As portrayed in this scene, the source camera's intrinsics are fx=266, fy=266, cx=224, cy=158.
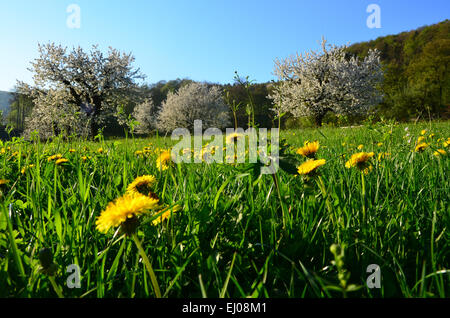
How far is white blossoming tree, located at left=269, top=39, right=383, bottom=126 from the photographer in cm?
1947

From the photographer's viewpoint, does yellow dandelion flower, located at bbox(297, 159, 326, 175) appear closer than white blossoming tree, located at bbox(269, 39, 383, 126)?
Yes

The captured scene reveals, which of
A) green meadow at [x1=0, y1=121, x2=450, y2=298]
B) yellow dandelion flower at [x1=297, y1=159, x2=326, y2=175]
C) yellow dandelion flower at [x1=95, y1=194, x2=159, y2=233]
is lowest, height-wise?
green meadow at [x1=0, y1=121, x2=450, y2=298]

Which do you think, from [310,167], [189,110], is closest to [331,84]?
[189,110]

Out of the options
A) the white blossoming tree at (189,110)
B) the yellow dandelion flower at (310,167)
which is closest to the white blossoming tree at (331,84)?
the white blossoming tree at (189,110)

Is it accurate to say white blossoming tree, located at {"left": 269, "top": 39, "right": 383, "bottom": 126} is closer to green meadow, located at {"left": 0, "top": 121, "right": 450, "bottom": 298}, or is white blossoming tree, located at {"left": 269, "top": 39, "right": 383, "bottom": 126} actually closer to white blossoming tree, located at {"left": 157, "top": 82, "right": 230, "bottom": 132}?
white blossoming tree, located at {"left": 157, "top": 82, "right": 230, "bottom": 132}

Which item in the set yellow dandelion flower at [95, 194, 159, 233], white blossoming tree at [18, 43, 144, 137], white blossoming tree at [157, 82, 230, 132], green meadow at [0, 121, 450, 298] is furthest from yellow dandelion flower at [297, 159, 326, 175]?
white blossoming tree at [157, 82, 230, 132]

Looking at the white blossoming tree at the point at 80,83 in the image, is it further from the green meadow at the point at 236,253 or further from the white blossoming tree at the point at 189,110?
the green meadow at the point at 236,253

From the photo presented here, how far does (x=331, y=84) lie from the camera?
19750 mm

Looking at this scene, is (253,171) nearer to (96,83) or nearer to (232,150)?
(232,150)

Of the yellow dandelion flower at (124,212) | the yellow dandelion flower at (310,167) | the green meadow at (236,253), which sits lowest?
the green meadow at (236,253)

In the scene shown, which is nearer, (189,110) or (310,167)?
(310,167)

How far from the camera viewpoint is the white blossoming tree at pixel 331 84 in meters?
19.5

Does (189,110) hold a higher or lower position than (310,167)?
higher

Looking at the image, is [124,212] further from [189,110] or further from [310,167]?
[189,110]
